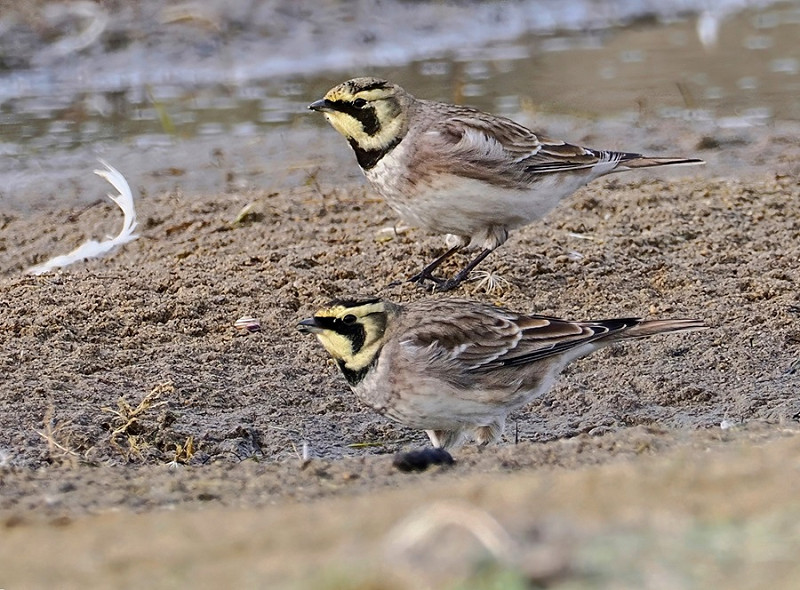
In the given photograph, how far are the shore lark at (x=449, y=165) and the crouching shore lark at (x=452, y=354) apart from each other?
154 cm

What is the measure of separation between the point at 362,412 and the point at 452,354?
101 cm

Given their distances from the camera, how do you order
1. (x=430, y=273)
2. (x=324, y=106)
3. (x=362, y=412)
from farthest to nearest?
(x=430, y=273), (x=324, y=106), (x=362, y=412)

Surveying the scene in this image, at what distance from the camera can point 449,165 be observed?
8195 mm

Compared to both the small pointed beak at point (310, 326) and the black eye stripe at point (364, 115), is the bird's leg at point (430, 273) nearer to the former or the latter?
the black eye stripe at point (364, 115)

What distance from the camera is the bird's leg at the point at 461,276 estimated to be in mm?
8469

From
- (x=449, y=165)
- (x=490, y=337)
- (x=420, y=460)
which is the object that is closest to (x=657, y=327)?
(x=490, y=337)

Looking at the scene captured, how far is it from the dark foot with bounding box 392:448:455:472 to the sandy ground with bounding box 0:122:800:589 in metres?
0.08

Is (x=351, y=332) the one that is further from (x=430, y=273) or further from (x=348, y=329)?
(x=430, y=273)

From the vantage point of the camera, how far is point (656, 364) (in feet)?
24.8

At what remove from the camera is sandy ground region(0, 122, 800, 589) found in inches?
140

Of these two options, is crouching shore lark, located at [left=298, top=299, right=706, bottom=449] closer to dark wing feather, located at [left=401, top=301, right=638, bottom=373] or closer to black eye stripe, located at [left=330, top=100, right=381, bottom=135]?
dark wing feather, located at [left=401, top=301, right=638, bottom=373]

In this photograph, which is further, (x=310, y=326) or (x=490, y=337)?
(x=490, y=337)

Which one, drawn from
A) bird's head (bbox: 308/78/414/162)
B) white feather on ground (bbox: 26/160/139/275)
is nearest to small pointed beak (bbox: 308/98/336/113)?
bird's head (bbox: 308/78/414/162)

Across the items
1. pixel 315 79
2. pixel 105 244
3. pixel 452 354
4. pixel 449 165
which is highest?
pixel 315 79
